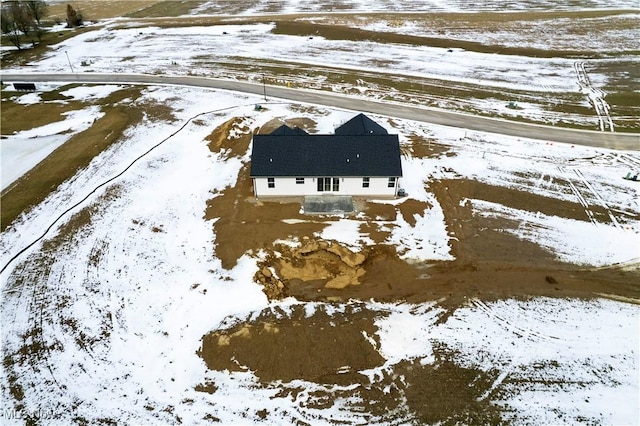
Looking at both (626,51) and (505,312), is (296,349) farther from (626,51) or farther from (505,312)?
(626,51)

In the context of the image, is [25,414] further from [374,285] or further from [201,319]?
[374,285]

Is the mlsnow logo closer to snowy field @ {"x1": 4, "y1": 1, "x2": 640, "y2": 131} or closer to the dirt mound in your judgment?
the dirt mound

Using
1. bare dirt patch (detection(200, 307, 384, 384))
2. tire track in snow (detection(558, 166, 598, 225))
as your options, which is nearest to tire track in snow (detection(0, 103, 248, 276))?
bare dirt patch (detection(200, 307, 384, 384))

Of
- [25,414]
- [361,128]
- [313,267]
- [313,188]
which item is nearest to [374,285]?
[313,267]

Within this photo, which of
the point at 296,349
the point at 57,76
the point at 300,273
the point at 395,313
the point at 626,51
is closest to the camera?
the point at 296,349

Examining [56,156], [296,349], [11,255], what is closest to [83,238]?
[11,255]
